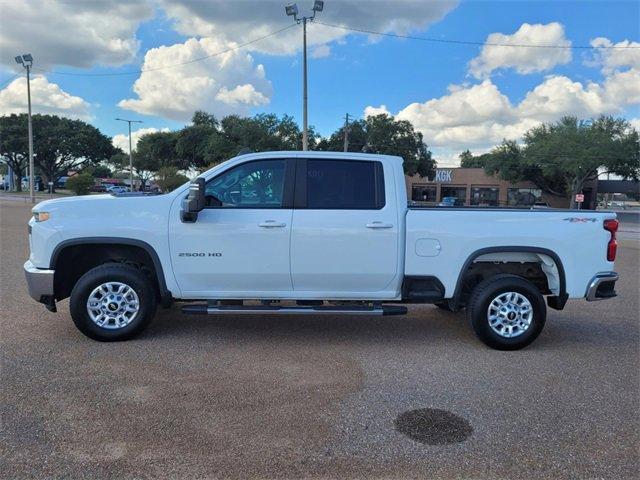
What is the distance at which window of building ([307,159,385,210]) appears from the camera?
5.38 metres

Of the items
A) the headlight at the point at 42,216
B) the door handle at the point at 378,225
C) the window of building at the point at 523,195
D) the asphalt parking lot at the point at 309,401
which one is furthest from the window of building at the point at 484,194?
the headlight at the point at 42,216

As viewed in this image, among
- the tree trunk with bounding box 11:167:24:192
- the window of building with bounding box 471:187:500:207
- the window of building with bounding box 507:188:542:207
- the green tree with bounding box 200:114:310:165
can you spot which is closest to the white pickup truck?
the green tree with bounding box 200:114:310:165

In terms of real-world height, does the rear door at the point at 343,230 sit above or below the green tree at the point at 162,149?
below

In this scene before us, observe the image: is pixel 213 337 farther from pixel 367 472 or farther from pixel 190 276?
pixel 367 472

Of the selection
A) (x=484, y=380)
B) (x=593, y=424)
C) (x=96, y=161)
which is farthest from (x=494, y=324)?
(x=96, y=161)

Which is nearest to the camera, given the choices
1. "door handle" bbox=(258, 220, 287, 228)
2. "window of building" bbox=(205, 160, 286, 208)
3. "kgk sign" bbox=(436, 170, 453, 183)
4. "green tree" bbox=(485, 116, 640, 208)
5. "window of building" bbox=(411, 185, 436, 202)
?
"door handle" bbox=(258, 220, 287, 228)

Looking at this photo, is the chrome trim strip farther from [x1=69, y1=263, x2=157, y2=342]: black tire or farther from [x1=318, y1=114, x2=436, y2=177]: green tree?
[x1=318, y1=114, x2=436, y2=177]: green tree

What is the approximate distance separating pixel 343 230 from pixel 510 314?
6.34ft

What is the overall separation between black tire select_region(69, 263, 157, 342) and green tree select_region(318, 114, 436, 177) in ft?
153

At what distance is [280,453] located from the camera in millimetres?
3332

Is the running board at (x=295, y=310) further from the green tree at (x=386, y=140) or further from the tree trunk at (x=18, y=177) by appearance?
the tree trunk at (x=18, y=177)

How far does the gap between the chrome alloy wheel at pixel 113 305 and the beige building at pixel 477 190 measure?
5611 centimetres

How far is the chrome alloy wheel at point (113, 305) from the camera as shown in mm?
5277

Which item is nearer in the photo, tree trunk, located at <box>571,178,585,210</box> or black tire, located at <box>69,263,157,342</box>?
black tire, located at <box>69,263,157,342</box>
